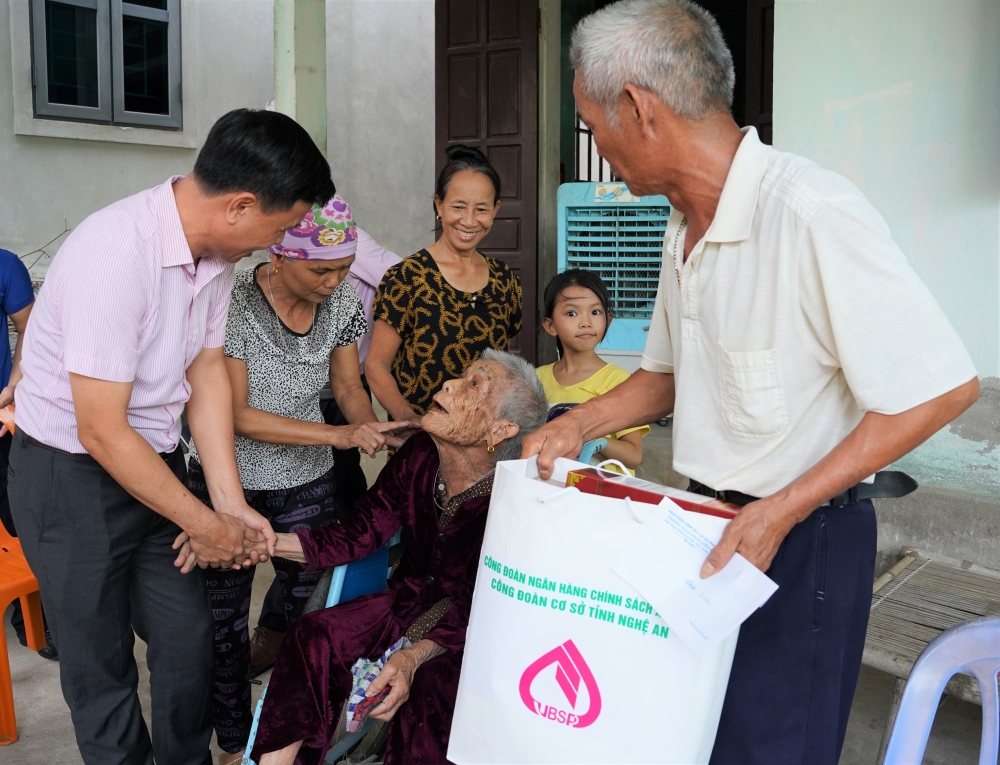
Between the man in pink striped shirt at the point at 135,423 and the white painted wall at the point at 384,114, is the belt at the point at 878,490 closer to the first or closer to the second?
the man in pink striped shirt at the point at 135,423

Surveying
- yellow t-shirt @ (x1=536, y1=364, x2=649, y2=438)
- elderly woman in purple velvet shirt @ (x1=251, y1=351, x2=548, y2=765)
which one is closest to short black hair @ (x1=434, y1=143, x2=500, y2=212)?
yellow t-shirt @ (x1=536, y1=364, x2=649, y2=438)

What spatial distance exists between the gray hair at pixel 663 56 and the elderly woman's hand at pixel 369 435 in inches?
51.3

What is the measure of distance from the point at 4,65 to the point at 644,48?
6.53m

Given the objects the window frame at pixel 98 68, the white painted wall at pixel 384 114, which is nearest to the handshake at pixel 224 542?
the white painted wall at pixel 384 114

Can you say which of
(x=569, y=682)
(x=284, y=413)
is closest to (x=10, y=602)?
(x=284, y=413)

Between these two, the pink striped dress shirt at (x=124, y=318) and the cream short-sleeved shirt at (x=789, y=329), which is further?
the pink striped dress shirt at (x=124, y=318)

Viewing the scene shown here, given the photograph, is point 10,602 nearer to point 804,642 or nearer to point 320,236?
point 320,236

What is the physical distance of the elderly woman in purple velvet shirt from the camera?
80.4 inches

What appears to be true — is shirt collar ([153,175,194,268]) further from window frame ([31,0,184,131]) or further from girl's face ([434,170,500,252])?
window frame ([31,0,184,131])

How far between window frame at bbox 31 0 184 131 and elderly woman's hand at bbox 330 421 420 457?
542 cm

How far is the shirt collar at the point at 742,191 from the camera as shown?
1.38 meters

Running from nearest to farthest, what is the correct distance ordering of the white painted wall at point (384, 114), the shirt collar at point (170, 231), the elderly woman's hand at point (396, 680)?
the shirt collar at point (170, 231)
the elderly woman's hand at point (396, 680)
the white painted wall at point (384, 114)

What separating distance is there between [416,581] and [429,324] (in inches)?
35.7

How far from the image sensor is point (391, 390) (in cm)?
289
